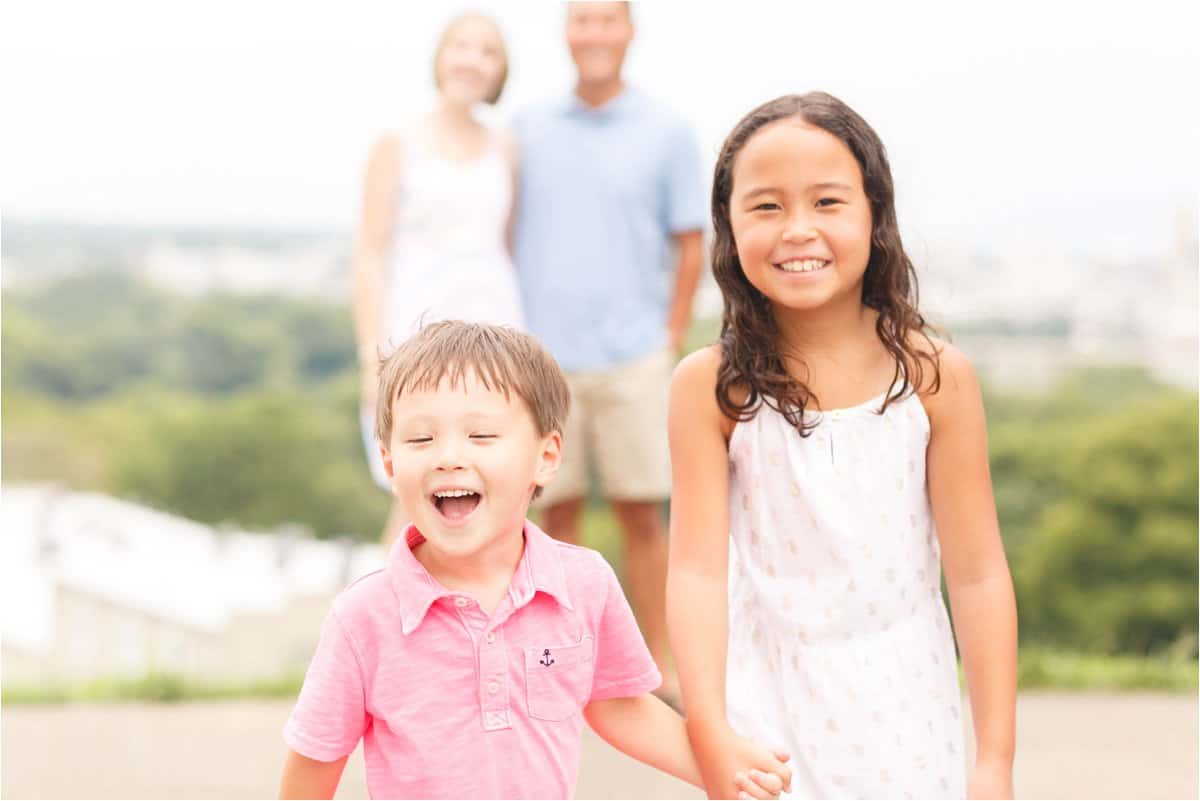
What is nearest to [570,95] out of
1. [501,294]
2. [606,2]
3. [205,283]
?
[606,2]

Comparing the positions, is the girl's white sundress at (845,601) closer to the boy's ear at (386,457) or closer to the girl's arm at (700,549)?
the girl's arm at (700,549)

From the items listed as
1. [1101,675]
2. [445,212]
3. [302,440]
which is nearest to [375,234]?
[445,212]

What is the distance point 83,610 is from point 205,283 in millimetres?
29172

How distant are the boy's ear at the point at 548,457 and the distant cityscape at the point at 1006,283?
22.8 metres

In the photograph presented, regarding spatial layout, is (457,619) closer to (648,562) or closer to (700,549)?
(700,549)

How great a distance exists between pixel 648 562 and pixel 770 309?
5.94 ft

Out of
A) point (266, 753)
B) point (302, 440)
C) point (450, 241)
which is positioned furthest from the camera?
point (302, 440)

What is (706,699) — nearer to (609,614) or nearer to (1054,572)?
(609,614)

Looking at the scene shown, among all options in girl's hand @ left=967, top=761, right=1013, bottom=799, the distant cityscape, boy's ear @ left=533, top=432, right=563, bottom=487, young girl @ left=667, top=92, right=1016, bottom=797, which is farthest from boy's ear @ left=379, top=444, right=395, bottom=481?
the distant cityscape

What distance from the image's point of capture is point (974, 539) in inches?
78.1

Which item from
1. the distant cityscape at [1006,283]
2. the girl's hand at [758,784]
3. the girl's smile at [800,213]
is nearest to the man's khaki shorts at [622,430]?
the girl's smile at [800,213]

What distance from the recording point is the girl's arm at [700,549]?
1.89 meters

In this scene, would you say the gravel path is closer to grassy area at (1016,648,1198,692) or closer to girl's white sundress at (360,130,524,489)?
grassy area at (1016,648,1198,692)

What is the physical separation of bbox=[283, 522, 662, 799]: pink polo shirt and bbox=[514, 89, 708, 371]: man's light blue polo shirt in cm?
194
